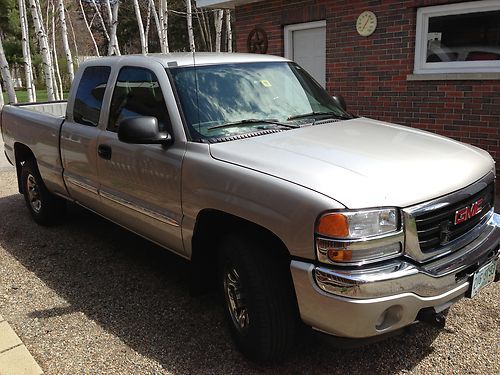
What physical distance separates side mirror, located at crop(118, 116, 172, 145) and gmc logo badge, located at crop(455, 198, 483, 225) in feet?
5.99

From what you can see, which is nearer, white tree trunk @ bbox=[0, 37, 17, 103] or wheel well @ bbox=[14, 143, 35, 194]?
wheel well @ bbox=[14, 143, 35, 194]

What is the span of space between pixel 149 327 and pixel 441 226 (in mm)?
2022

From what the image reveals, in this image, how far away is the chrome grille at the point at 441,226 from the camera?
236cm

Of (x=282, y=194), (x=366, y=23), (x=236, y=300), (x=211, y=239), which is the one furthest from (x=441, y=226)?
(x=366, y=23)

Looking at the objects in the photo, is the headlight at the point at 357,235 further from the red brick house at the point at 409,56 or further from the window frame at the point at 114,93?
the red brick house at the point at 409,56

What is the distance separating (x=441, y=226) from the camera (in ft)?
8.08

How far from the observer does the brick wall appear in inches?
248

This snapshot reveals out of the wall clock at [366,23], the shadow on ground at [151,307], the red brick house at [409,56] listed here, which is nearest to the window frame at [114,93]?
the shadow on ground at [151,307]

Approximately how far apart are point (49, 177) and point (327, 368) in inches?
141

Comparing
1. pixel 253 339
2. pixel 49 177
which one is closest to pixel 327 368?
pixel 253 339

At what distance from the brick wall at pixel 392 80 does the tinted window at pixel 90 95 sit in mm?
4605

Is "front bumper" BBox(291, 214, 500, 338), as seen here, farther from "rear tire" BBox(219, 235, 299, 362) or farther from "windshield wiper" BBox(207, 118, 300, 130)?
"windshield wiper" BBox(207, 118, 300, 130)

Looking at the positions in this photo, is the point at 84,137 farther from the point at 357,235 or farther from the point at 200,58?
the point at 357,235

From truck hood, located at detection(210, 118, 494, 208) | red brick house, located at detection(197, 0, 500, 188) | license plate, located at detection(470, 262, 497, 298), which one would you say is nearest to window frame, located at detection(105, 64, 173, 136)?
truck hood, located at detection(210, 118, 494, 208)
